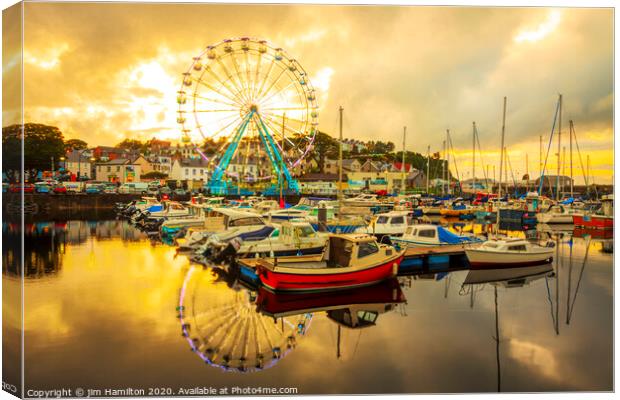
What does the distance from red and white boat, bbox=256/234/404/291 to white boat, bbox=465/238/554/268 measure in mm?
3178

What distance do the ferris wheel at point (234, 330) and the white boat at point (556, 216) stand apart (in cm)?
2379

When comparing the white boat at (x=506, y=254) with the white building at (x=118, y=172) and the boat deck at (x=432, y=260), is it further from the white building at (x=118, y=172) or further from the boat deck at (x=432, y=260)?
the white building at (x=118, y=172)

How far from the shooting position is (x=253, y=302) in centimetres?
1030

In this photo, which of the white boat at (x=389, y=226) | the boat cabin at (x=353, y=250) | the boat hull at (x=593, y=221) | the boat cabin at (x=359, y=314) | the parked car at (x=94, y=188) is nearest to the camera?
the boat cabin at (x=359, y=314)

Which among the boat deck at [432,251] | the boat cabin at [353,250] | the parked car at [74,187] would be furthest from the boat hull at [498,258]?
the parked car at [74,187]

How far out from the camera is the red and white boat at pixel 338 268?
34.7 ft

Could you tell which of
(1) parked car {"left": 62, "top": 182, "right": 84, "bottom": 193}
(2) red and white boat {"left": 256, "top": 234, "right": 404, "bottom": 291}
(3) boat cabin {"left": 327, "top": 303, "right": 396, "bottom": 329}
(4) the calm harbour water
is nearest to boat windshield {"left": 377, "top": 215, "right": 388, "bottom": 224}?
(4) the calm harbour water

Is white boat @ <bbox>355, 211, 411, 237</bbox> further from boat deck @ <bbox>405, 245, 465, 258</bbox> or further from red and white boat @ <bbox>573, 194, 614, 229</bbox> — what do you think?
red and white boat @ <bbox>573, 194, 614, 229</bbox>

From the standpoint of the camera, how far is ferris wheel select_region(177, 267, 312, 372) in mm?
7202

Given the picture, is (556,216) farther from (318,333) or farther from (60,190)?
(60,190)

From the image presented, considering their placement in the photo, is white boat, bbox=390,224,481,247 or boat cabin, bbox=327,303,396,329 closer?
boat cabin, bbox=327,303,396,329

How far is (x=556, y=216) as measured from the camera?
28453mm

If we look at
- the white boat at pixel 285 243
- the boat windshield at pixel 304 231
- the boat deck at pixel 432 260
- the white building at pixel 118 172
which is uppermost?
the white building at pixel 118 172

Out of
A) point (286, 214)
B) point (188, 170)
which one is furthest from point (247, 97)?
point (188, 170)
